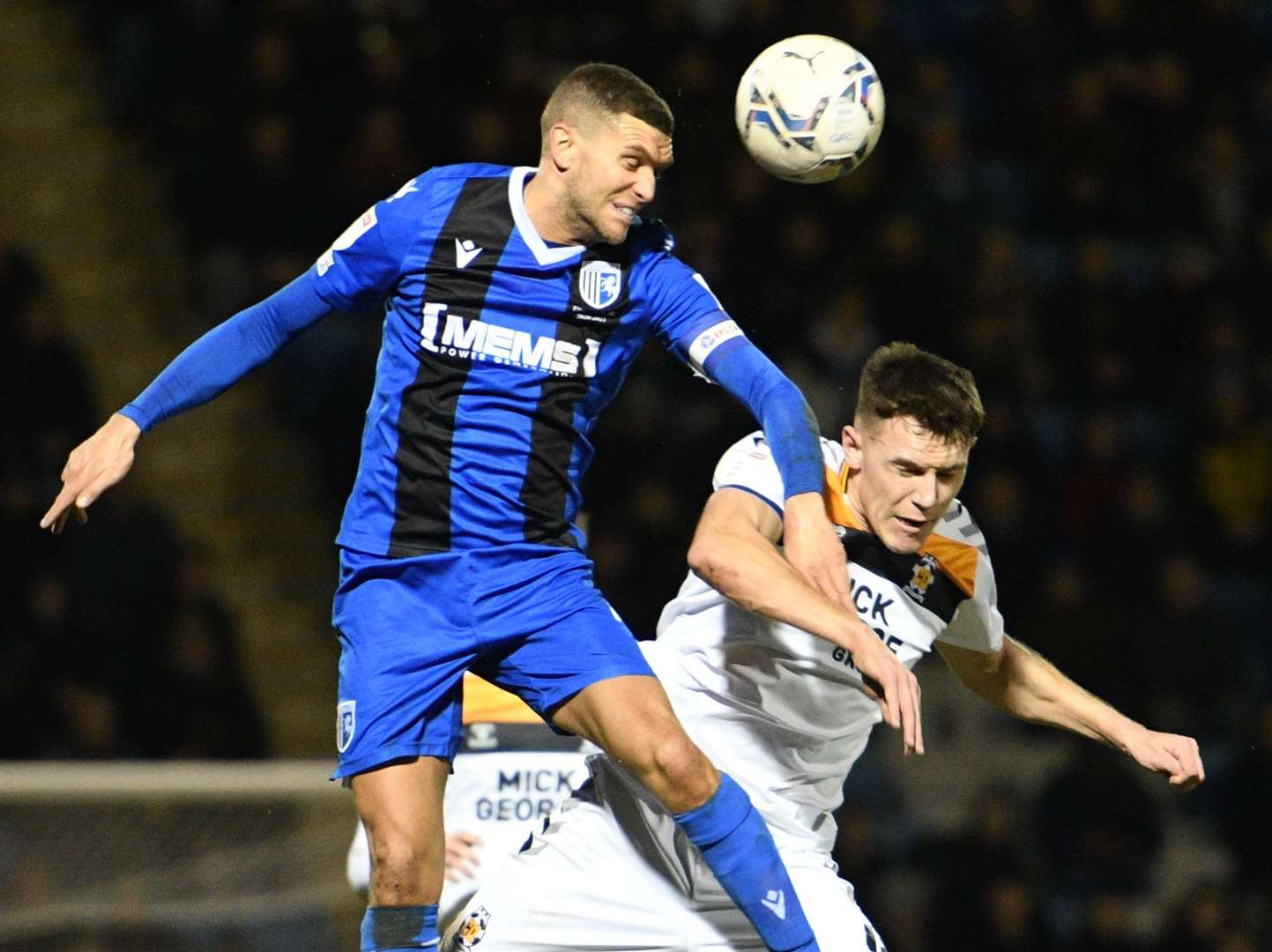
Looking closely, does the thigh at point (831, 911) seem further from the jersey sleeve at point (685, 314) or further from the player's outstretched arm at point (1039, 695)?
the jersey sleeve at point (685, 314)

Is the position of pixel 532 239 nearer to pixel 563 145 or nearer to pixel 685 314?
pixel 563 145

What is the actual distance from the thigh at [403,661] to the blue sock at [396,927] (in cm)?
28

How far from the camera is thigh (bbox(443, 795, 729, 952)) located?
4043 mm

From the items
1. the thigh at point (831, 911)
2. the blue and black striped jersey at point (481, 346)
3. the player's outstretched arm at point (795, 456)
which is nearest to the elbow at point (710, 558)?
the player's outstretched arm at point (795, 456)

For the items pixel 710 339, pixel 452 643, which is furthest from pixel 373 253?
pixel 452 643

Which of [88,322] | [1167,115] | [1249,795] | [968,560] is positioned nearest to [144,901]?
[968,560]

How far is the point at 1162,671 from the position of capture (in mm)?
7852

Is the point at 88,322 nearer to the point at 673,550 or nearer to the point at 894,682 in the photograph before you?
the point at 673,550

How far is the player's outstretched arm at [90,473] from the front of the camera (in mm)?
3635

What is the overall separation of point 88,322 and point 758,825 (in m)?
6.08

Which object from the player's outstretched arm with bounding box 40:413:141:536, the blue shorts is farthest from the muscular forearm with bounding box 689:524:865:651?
the player's outstretched arm with bounding box 40:413:141:536

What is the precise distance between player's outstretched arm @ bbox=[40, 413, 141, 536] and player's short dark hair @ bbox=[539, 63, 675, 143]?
3.60 ft

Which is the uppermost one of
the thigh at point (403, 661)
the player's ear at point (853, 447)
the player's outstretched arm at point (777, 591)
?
the player's ear at point (853, 447)

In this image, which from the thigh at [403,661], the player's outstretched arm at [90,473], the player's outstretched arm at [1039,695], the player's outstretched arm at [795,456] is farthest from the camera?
the player's outstretched arm at [1039,695]
